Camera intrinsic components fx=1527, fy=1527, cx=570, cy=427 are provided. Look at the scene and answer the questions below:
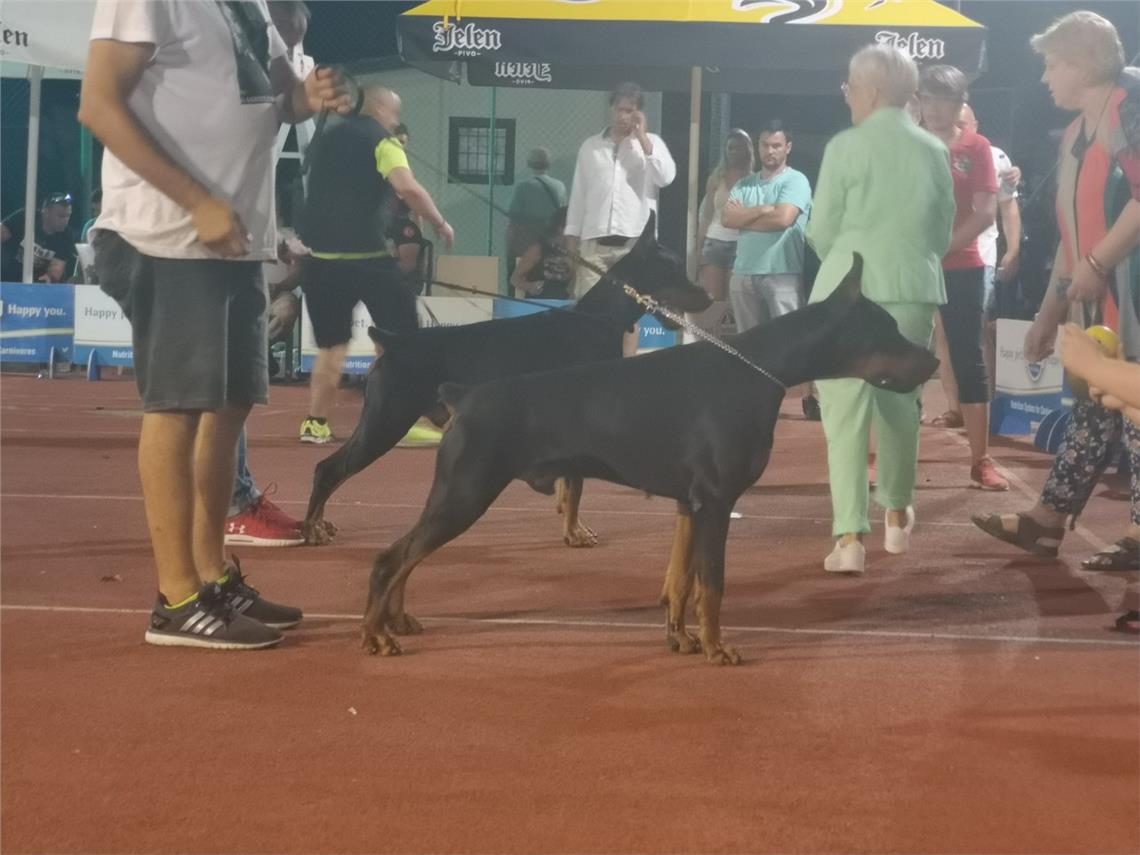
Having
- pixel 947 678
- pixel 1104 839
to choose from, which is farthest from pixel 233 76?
pixel 1104 839

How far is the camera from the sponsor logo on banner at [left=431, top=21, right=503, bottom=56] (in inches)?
434

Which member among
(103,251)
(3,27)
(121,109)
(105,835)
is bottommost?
(105,835)

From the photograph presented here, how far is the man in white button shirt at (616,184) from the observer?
1026cm

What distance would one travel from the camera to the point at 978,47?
10938 mm

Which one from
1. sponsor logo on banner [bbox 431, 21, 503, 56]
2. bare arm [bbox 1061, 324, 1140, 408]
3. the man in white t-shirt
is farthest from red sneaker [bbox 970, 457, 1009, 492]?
bare arm [bbox 1061, 324, 1140, 408]

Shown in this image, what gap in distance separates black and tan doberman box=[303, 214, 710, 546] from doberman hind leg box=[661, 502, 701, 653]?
133 cm

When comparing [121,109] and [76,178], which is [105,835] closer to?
[121,109]

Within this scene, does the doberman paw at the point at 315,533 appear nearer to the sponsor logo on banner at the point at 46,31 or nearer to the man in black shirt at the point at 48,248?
the sponsor logo on banner at the point at 46,31

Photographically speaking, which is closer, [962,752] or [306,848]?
[306,848]

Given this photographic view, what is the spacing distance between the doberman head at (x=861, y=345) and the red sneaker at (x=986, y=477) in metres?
3.48

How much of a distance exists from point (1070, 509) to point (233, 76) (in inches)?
139

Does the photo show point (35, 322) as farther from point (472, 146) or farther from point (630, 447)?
point (630, 447)

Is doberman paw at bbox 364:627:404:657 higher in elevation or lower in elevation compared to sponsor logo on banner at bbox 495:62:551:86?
lower

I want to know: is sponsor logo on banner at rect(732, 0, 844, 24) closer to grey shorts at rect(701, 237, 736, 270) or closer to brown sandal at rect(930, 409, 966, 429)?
grey shorts at rect(701, 237, 736, 270)
